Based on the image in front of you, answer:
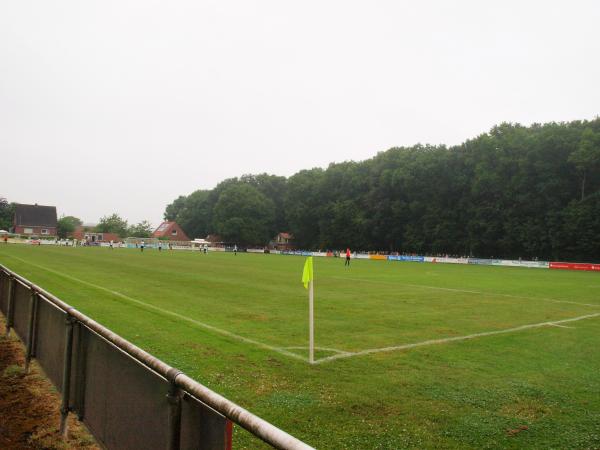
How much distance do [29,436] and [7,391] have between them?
172cm

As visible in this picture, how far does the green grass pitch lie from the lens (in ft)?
17.9

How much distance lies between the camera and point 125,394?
3.65 meters

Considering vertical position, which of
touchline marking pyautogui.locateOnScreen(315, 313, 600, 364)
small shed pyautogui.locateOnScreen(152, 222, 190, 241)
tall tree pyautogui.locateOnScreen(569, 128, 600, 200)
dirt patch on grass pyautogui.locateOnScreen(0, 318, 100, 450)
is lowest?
touchline marking pyautogui.locateOnScreen(315, 313, 600, 364)

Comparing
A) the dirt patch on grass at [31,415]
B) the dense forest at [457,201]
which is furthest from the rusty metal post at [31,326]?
the dense forest at [457,201]

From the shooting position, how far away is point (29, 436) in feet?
15.6

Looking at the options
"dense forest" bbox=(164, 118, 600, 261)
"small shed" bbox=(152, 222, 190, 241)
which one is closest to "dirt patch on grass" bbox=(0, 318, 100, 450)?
"dense forest" bbox=(164, 118, 600, 261)

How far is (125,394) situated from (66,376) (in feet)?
5.64

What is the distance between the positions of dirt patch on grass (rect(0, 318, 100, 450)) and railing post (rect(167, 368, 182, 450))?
2373mm

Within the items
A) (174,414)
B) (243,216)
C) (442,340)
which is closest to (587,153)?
(442,340)

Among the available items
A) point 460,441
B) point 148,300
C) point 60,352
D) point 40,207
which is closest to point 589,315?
point 460,441

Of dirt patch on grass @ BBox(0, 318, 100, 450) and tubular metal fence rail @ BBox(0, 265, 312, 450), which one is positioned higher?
tubular metal fence rail @ BBox(0, 265, 312, 450)

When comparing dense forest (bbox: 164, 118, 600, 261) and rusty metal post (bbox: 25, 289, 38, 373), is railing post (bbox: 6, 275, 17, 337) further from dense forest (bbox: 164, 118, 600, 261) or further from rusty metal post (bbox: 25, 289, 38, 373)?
dense forest (bbox: 164, 118, 600, 261)

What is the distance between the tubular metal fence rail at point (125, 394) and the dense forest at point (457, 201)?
6719 centimetres

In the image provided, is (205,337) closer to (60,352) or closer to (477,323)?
(60,352)
